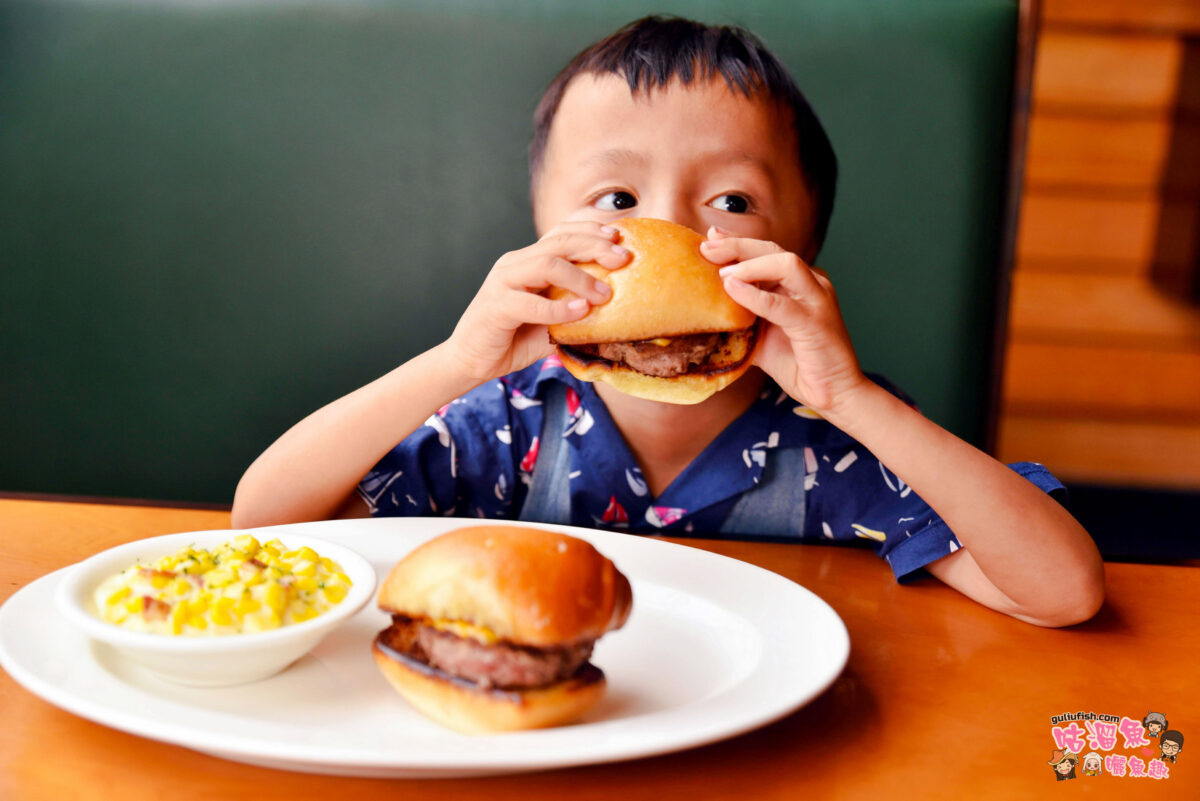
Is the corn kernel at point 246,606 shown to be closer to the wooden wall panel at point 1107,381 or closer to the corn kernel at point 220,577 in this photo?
the corn kernel at point 220,577

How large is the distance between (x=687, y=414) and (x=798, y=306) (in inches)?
22.8

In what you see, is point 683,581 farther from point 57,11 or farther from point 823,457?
point 57,11

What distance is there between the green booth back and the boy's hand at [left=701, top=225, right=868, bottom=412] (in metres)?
1.02

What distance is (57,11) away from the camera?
2.00 m

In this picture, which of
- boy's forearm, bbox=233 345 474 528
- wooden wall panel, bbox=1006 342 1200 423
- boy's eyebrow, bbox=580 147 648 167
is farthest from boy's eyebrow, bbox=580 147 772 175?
wooden wall panel, bbox=1006 342 1200 423

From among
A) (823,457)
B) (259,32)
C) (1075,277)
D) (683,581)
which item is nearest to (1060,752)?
(683,581)

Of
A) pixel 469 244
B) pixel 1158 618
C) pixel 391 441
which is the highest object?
pixel 469 244

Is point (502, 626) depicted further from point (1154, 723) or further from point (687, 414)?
point (687, 414)

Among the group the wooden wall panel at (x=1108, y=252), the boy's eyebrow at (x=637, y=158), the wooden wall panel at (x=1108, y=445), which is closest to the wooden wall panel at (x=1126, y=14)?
the wooden wall panel at (x=1108, y=252)

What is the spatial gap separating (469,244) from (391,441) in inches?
36.5

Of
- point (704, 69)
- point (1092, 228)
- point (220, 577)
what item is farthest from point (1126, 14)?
point (220, 577)

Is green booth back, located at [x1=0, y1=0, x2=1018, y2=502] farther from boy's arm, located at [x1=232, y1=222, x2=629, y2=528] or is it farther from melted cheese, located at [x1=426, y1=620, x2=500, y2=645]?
melted cheese, located at [x1=426, y1=620, x2=500, y2=645]

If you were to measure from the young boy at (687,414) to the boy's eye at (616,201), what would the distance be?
1cm

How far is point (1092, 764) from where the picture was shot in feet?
2.31
